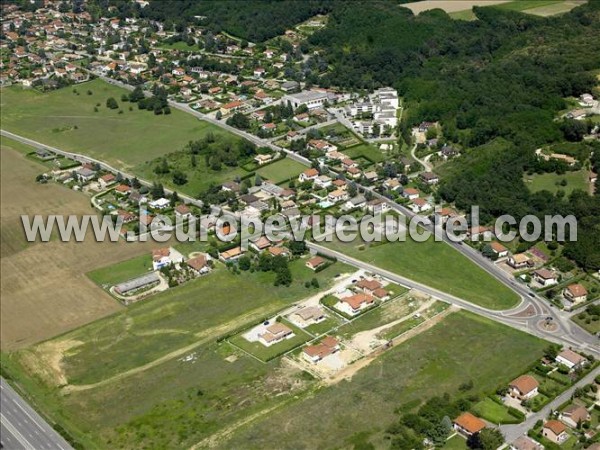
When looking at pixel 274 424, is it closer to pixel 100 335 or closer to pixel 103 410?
pixel 103 410

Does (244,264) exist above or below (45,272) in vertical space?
above

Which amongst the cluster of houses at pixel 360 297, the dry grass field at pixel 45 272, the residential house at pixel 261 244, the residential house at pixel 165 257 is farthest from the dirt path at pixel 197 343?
the residential house at pixel 165 257

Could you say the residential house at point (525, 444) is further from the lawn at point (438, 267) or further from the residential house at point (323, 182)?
the residential house at point (323, 182)

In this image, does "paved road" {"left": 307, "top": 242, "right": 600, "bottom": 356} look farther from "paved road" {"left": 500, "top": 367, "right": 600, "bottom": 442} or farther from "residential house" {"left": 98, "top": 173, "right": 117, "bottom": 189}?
"residential house" {"left": 98, "top": 173, "right": 117, "bottom": 189}

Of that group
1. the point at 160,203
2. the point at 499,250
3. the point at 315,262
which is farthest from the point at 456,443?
the point at 160,203

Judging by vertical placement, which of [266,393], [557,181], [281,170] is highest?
[557,181]

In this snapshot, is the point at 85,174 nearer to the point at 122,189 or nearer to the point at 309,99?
the point at 122,189

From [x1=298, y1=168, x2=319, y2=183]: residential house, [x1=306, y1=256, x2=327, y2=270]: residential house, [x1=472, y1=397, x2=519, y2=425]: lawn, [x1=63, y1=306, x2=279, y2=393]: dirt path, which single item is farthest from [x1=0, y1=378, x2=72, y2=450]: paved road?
[x1=298, y1=168, x2=319, y2=183]: residential house
